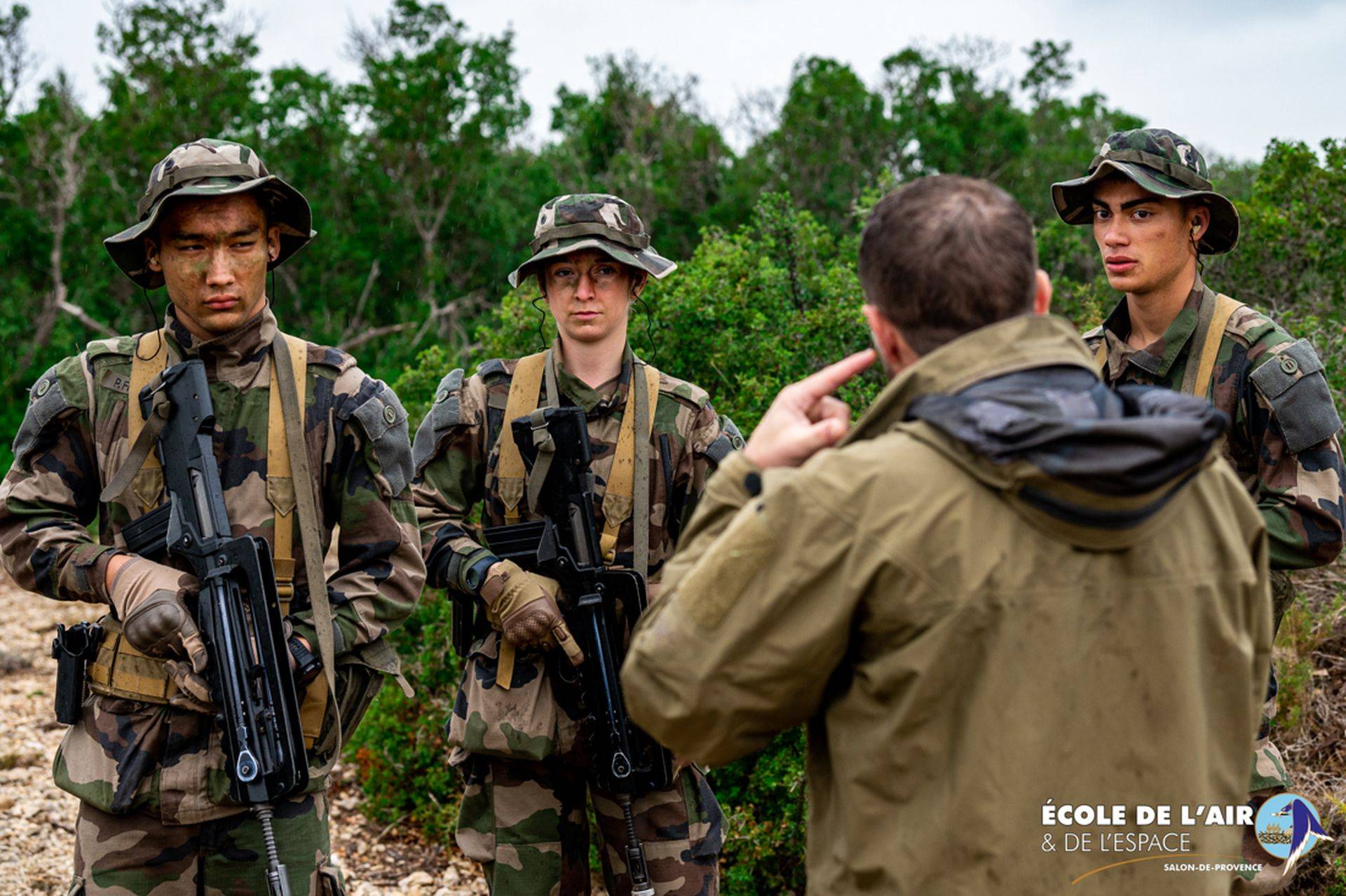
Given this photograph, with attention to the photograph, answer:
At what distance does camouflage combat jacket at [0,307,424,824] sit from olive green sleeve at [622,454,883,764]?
1.61 metres

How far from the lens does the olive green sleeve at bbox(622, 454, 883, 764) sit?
1.79 m

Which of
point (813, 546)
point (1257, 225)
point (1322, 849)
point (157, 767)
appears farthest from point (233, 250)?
point (1257, 225)

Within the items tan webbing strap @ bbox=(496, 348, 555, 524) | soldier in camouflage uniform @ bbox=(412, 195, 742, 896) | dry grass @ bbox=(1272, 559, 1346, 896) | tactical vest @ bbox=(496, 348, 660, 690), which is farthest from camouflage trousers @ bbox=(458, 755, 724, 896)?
dry grass @ bbox=(1272, 559, 1346, 896)

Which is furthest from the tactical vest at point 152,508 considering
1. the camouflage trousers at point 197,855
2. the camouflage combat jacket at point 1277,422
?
the camouflage combat jacket at point 1277,422

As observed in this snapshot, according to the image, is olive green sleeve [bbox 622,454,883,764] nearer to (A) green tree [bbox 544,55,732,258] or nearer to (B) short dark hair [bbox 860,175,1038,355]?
(B) short dark hair [bbox 860,175,1038,355]

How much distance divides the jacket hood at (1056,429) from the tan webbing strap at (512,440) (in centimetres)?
195

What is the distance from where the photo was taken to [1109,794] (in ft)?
6.00

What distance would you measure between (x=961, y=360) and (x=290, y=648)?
1.98m

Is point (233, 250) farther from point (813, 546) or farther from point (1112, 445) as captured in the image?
point (1112, 445)

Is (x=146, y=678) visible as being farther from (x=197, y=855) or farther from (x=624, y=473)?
(x=624, y=473)

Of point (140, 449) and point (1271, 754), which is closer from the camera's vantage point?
point (140, 449)

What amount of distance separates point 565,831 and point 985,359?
90.1 inches

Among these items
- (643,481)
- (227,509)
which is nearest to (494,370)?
(643,481)

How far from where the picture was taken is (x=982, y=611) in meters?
1.76
